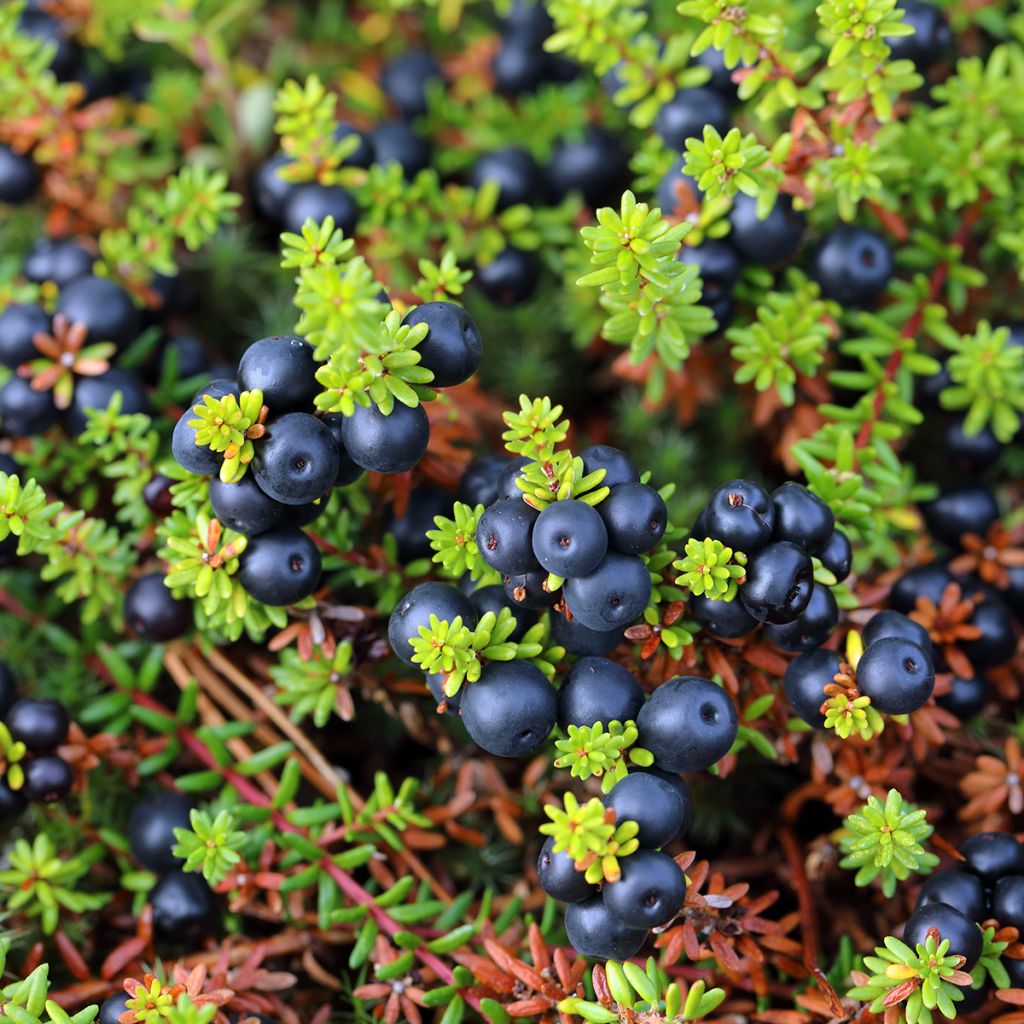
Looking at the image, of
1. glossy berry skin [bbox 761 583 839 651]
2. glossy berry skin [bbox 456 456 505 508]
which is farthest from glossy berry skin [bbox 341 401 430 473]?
glossy berry skin [bbox 761 583 839 651]

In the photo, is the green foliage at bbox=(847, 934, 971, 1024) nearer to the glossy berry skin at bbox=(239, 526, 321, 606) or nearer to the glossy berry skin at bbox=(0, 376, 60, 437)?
the glossy berry skin at bbox=(239, 526, 321, 606)

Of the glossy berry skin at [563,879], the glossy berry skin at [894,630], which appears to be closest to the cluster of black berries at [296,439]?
the glossy berry skin at [563,879]

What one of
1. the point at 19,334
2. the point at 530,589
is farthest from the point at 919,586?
the point at 19,334

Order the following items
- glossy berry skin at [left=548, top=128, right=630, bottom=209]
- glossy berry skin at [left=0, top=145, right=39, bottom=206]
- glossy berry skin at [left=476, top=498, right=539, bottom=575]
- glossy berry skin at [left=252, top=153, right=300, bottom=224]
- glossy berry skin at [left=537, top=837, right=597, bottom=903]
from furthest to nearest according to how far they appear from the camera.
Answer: glossy berry skin at [left=548, top=128, right=630, bottom=209]
glossy berry skin at [left=0, top=145, right=39, bottom=206]
glossy berry skin at [left=252, top=153, right=300, bottom=224]
glossy berry skin at [left=476, top=498, right=539, bottom=575]
glossy berry skin at [left=537, top=837, right=597, bottom=903]

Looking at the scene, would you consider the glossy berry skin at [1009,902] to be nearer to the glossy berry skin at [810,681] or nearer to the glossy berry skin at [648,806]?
the glossy berry skin at [810,681]

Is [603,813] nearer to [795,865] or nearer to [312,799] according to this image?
[795,865]

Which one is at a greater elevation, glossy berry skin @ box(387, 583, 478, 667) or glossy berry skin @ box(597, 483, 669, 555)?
glossy berry skin @ box(597, 483, 669, 555)
